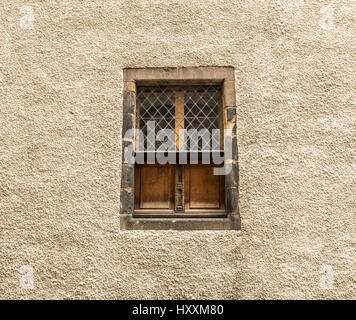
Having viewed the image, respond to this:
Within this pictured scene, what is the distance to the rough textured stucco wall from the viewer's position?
2545mm

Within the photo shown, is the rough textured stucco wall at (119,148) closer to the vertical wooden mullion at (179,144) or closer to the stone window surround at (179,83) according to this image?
the stone window surround at (179,83)

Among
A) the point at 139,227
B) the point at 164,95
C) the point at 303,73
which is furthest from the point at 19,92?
the point at 303,73

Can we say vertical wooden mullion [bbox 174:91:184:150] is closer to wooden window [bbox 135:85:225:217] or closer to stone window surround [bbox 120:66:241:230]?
wooden window [bbox 135:85:225:217]

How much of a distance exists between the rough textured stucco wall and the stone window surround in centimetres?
7

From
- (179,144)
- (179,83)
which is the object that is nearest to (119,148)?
(179,144)

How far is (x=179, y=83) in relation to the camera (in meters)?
2.87

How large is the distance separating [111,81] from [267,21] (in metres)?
1.64

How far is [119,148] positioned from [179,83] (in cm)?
87

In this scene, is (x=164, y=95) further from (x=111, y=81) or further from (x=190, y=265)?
(x=190, y=265)

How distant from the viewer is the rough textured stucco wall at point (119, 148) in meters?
2.54

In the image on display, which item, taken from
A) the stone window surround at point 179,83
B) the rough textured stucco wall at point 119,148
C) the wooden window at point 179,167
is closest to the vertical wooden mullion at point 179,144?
the wooden window at point 179,167

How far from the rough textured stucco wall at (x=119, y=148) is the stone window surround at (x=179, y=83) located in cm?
7

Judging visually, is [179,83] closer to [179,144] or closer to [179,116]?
[179,116]

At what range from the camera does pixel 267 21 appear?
9.32 ft
